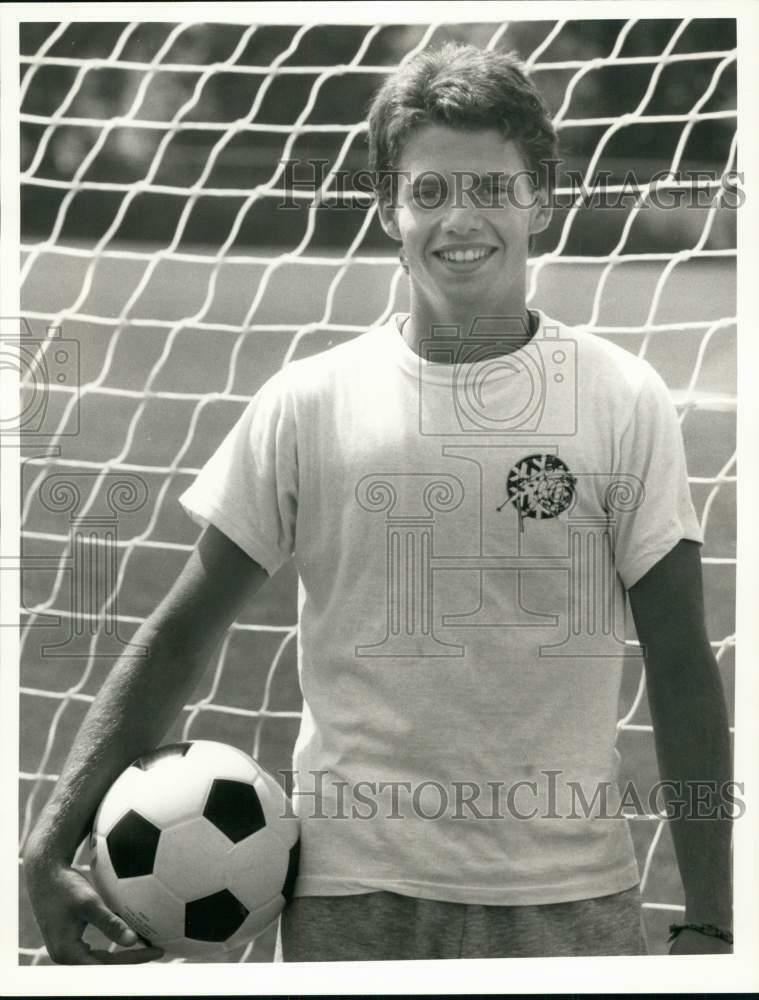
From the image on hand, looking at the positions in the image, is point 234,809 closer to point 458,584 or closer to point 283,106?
point 458,584

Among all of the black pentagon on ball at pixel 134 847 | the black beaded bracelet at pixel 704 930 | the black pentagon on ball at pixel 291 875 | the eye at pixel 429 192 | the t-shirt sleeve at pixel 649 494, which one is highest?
the eye at pixel 429 192

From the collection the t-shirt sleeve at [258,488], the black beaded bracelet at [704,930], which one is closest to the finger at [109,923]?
the t-shirt sleeve at [258,488]

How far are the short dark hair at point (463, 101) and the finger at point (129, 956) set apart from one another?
1.08 m

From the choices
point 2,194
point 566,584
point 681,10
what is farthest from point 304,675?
point 681,10

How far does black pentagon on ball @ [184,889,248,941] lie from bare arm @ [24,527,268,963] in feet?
0.27

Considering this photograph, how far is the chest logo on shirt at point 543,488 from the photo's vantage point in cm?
166

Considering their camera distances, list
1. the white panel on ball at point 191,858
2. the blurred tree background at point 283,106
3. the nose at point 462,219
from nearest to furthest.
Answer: the white panel on ball at point 191,858 → the nose at point 462,219 → the blurred tree background at point 283,106

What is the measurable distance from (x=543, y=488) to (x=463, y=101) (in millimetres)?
514

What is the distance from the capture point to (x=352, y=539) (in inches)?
64.9

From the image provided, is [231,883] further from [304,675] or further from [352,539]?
[352,539]

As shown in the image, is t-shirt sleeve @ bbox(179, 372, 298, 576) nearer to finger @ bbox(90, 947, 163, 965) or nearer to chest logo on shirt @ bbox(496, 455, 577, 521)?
chest logo on shirt @ bbox(496, 455, 577, 521)

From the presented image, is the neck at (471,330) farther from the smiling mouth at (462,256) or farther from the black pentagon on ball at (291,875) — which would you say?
the black pentagon on ball at (291,875)

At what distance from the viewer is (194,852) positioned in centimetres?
158

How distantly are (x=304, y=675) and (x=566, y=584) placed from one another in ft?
1.19
